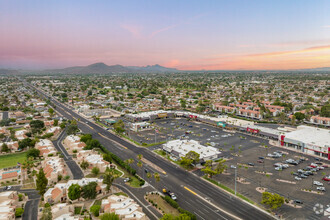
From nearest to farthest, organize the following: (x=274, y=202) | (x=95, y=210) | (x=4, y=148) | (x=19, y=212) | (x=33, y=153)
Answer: (x=274, y=202), (x=95, y=210), (x=19, y=212), (x=33, y=153), (x=4, y=148)

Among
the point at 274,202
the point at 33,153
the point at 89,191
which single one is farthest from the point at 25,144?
the point at 274,202

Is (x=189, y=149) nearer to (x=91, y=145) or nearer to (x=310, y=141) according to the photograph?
(x=91, y=145)

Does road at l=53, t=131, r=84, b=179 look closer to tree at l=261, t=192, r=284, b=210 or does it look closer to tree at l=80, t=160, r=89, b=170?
tree at l=80, t=160, r=89, b=170

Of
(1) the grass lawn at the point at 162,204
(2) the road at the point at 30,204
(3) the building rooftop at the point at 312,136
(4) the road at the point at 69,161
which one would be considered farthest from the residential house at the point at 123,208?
(3) the building rooftop at the point at 312,136

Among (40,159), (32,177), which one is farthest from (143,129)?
(32,177)

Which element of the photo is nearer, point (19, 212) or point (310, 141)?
point (19, 212)
